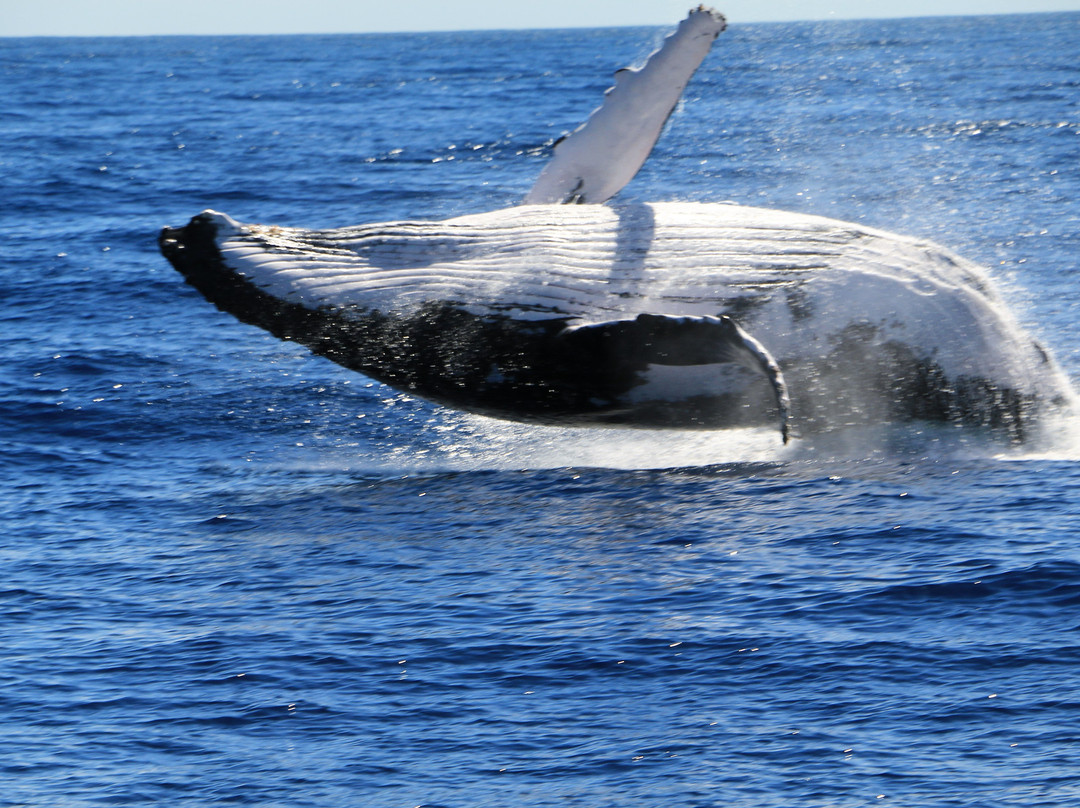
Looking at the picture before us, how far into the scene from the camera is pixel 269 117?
5372 centimetres

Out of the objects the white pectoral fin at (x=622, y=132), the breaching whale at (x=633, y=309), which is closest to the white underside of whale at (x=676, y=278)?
the breaching whale at (x=633, y=309)

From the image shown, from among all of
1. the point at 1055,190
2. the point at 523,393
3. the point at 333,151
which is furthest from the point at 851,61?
the point at 523,393

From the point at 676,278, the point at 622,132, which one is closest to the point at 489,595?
the point at 676,278

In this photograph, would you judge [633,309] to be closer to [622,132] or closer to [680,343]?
[680,343]

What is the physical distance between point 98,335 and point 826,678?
41.6 feet

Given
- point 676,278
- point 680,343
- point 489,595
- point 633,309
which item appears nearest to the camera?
point 489,595

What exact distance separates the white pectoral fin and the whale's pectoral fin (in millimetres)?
2518

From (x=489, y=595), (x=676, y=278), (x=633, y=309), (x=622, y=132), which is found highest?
(x=622, y=132)

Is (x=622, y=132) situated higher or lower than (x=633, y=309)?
higher

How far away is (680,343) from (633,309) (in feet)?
2.61

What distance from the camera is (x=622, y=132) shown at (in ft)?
41.1

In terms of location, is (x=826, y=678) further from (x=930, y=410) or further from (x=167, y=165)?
(x=167, y=165)

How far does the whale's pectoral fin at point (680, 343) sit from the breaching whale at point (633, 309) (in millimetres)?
69

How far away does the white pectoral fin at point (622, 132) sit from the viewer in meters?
12.4
